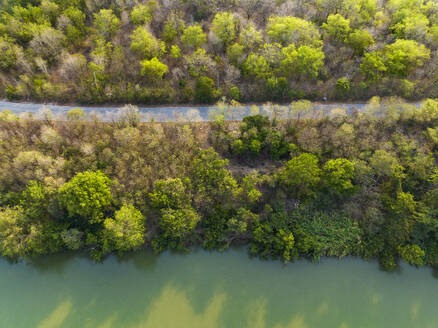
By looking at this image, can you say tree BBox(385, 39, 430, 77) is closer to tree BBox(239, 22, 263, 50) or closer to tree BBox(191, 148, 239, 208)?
tree BBox(239, 22, 263, 50)

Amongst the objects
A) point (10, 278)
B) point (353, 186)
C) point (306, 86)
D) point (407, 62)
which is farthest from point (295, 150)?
point (10, 278)

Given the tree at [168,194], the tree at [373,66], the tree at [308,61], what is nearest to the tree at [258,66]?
the tree at [308,61]

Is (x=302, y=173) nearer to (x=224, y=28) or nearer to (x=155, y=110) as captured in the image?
(x=155, y=110)

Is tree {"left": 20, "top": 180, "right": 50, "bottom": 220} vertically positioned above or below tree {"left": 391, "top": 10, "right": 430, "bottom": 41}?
below

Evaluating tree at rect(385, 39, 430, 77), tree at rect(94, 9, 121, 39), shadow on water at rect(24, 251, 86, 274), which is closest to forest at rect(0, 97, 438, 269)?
shadow on water at rect(24, 251, 86, 274)

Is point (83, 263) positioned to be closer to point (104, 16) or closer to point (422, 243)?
point (104, 16)

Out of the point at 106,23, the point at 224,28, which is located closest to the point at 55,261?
the point at 106,23
